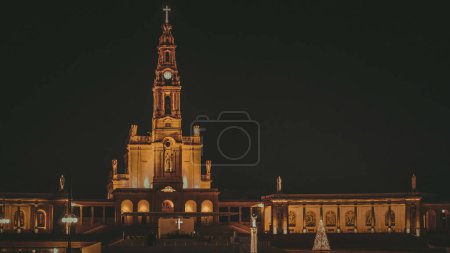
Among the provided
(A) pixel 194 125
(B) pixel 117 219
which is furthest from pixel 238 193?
(B) pixel 117 219

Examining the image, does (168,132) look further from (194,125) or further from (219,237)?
(219,237)

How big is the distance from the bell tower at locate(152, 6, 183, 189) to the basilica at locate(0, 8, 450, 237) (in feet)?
0.32

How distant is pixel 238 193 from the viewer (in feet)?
393

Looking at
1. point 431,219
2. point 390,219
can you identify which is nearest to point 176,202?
point 390,219

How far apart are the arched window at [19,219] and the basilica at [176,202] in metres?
0.09

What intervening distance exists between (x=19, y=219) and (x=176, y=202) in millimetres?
14972

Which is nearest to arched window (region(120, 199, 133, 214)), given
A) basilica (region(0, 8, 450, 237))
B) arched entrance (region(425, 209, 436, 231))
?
basilica (region(0, 8, 450, 237))

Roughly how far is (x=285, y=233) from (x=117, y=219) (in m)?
16.5

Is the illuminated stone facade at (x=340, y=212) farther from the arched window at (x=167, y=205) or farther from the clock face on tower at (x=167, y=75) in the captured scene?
the clock face on tower at (x=167, y=75)

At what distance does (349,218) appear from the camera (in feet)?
340

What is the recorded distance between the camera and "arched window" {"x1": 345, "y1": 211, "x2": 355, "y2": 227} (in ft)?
339

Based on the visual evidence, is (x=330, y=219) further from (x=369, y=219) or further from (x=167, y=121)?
(x=167, y=121)

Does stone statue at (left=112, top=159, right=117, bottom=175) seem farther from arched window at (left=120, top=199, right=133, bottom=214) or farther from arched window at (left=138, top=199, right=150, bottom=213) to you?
arched window at (left=138, top=199, right=150, bottom=213)

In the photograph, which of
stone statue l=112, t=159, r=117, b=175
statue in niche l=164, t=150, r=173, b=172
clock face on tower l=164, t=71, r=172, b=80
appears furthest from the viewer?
stone statue l=112, t=159, r=117, b=175
